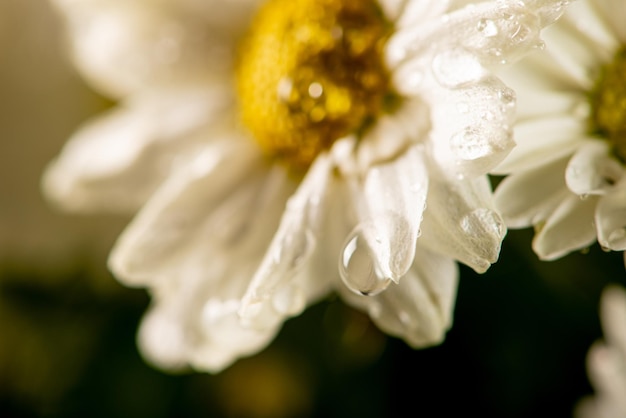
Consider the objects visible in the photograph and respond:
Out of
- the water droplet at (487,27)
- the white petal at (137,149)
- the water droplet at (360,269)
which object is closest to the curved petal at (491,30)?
the water droplet at (487,27)

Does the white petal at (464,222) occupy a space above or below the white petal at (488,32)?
below

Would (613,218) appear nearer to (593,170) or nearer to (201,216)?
(593,170)

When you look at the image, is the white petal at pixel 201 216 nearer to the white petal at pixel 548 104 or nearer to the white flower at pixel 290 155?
the white flower at pixel 290 155

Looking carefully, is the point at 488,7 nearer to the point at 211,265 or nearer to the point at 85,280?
the point at 211,265

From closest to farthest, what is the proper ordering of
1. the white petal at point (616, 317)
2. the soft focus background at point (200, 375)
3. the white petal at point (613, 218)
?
the white petal at point (613, 218), the white petal at point (616, 317), the soft focus background at point (200, 375)

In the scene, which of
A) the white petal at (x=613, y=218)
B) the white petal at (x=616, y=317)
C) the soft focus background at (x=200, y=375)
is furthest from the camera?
the soft focus background at (x=200, y=375)

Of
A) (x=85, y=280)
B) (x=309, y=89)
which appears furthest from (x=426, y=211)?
(x=85, y=280)
